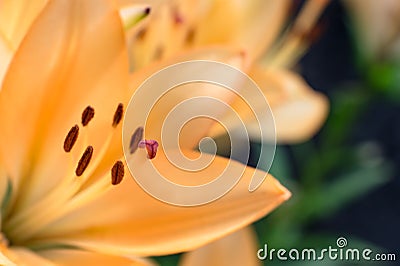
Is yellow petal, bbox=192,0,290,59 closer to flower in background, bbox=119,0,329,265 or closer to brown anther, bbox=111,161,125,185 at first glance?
flower in background, bbox=119,0,329,265

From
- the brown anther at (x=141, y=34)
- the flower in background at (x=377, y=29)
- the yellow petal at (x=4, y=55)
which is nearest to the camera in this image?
the yellow petal at (x=4, y=55)

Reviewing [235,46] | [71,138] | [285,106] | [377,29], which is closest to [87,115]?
[71,138]

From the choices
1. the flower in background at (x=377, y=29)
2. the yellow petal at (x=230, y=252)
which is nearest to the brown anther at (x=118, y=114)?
the yellow petal at (x=230, y=252)

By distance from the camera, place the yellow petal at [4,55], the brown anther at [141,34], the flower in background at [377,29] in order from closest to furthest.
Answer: the yellow petal at [4,55]
the brown anther at [141,34]
the flower in background at [377,29]

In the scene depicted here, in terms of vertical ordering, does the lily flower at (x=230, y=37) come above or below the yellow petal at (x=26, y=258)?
above

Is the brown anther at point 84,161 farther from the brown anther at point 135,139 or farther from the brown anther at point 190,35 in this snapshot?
the brown anther at point 190,35

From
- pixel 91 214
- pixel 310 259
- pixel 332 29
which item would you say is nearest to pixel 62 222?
pixel 91 214

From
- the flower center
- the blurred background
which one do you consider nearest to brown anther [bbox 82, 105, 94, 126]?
the flower center
